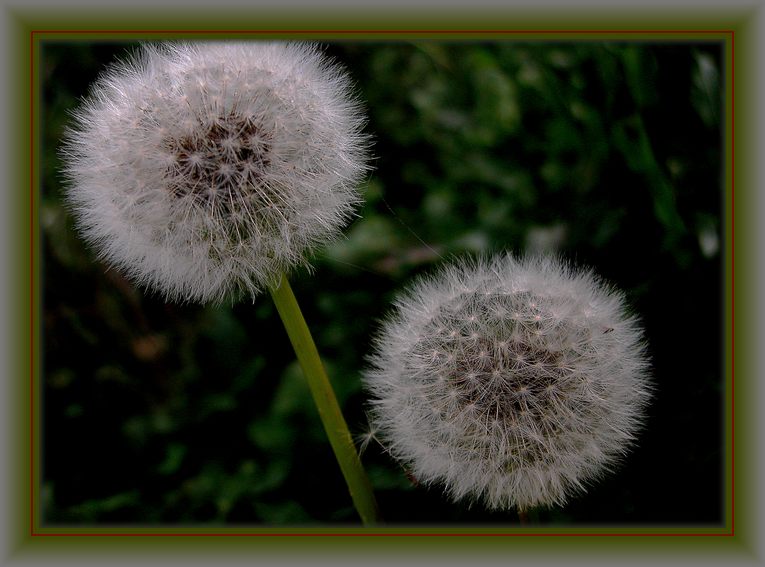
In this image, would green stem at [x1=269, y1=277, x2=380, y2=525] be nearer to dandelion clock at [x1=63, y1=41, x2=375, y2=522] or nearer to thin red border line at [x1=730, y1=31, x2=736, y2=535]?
dandelion clock at [x1=63, y1=41, x2=375, y2=522]

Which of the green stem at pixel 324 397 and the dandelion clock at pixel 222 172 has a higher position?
the dandelion clock at pixel 222 172

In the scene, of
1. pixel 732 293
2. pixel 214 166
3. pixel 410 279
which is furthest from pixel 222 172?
pixel 732 293

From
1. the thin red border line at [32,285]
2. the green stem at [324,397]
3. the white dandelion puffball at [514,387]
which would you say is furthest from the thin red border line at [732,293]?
the thin red border line at [32,285]

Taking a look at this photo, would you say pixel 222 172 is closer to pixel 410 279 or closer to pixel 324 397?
pixel 324 397

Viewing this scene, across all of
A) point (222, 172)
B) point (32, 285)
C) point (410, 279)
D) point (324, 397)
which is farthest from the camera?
point (410, 279)

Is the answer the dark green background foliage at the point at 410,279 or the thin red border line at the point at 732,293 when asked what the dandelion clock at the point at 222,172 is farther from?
the thin red border line at the point at 732,293
